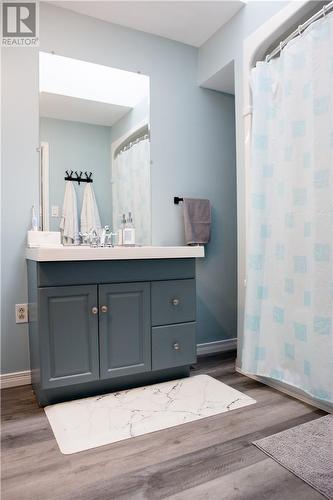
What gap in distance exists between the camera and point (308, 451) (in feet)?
4.41

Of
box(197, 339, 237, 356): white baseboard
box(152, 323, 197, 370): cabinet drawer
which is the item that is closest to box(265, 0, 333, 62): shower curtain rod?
box(152, 323, 197, 370): cabinet drawer

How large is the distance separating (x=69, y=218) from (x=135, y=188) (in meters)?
0.52

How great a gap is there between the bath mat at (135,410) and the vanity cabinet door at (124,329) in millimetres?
149

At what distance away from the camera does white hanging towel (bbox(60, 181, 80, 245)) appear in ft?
7.25

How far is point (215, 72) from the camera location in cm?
246

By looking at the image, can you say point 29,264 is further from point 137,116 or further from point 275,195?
point 275,195

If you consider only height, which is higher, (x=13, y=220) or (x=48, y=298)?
(x=13, y=220)

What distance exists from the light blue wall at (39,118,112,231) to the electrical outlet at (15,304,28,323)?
1.69ft

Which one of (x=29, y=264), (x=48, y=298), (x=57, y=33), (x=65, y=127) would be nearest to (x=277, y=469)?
(x=48, y=298)

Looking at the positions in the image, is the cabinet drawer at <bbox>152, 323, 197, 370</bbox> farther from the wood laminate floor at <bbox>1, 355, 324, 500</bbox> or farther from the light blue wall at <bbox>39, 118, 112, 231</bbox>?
the light blue wall at <bbox>39, 118, 112, 231</bbox>

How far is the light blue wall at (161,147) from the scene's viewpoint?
6.76 feet

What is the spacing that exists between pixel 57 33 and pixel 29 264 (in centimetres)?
148

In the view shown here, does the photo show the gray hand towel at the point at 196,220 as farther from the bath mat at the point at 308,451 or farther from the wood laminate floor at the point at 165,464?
the bath mat at the point at 308,451

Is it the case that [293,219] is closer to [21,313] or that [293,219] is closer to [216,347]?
[216,347]
